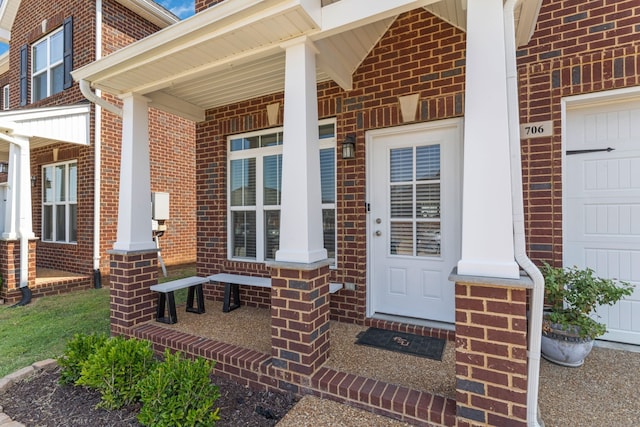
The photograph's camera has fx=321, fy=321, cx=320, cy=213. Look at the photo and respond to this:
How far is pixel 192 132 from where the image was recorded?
7941mm

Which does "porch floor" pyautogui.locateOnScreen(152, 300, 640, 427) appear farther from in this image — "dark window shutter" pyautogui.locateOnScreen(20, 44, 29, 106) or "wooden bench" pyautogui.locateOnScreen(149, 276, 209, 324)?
"dark window shutter" pyautogui.locateOnScreen(20, 44, 29, 106)

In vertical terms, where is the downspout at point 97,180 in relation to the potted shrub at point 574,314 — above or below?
above

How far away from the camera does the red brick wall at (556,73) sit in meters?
2.67

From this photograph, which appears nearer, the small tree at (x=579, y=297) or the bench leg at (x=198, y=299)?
the small tree at (x=579, y=297)

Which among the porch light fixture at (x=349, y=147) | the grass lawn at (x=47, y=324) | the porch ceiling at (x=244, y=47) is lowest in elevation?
the grass lawn at (x=47, y=324)

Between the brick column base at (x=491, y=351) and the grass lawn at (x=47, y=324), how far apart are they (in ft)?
11.9

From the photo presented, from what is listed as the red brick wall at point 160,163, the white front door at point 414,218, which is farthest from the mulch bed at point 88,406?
the red brick wall at point 160,163

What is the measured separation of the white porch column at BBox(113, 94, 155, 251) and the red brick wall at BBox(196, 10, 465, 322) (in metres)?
1.22

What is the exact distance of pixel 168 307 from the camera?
3.51 metres

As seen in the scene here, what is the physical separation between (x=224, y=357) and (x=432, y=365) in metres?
1.71

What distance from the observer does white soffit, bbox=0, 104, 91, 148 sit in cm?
499

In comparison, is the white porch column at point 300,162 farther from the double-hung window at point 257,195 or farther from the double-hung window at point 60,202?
the double-hung window at point 60,202

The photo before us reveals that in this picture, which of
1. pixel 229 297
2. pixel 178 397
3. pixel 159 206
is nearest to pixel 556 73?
pixel 178 397

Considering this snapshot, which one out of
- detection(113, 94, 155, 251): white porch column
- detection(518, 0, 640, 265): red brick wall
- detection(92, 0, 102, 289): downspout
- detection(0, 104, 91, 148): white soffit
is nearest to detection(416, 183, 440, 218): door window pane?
detection(518, 0, 640, 265): red brick wall
